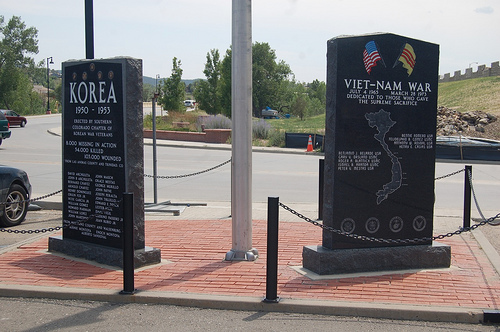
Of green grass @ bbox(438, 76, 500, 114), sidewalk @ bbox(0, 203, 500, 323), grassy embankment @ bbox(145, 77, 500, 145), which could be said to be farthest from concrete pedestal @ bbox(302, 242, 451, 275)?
green grass @ bbox(438, 76, 500, 114)

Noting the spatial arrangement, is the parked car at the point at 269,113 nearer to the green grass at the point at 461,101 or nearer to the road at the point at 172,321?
the green grass at the point at 461,101

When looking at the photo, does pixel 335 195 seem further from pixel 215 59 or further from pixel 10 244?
pixel 215 59

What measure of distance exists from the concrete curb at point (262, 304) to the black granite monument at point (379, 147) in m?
1.08

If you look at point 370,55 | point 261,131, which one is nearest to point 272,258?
point 370,55

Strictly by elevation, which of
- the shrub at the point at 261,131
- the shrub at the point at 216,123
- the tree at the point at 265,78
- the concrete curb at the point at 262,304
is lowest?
the concrete curb at the point at 262,304

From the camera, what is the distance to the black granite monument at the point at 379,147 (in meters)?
6.81

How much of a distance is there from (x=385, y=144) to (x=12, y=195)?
685 cm

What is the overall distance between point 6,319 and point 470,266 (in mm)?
5712

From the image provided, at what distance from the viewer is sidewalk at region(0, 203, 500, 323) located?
228 inches

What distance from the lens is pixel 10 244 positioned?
8773mm

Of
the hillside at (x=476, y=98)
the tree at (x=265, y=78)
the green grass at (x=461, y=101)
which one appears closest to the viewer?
the hillside at (x=476, y=98)

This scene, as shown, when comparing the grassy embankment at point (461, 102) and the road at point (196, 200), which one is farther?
the grassy embankment at point (461, 102)

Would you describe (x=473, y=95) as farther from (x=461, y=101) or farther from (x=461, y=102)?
(x=461, y=102)

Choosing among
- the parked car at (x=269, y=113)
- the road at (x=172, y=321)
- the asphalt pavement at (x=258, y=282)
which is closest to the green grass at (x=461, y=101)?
the parked car at (x=269, y=113)
